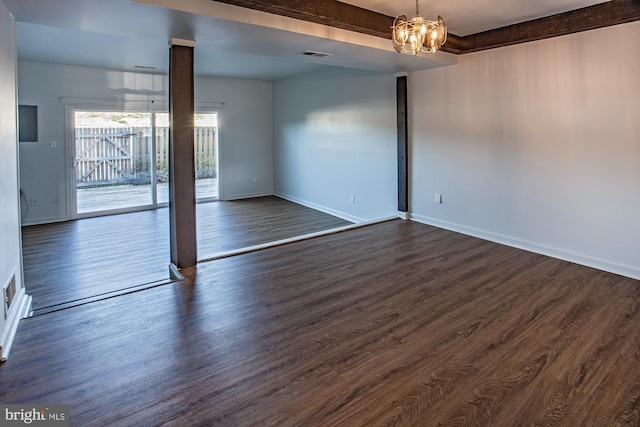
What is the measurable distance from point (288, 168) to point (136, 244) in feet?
13.6

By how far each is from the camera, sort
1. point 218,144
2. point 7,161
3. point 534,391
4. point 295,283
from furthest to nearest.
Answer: point 218,144 < point 295,283 < point 7,161 < point 534,391

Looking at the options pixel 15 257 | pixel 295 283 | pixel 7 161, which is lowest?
pixel 295 283

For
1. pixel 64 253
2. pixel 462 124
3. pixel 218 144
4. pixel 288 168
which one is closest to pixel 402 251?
pixel 462 124

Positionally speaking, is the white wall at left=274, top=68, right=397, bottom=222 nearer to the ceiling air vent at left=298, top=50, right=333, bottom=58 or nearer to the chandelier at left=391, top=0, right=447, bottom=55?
the ceiling air vent at left=298, top=50, right=333, bottom=58

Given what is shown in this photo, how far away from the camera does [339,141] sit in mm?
7238

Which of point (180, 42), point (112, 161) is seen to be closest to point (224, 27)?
point (180, 42)

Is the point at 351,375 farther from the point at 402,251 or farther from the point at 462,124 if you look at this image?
the point at 462,124

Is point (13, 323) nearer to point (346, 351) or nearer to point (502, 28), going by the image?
point (346, 351)

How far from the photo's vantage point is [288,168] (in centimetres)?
901

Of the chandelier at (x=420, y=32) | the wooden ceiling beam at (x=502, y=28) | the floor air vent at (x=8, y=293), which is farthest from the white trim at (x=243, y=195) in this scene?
the chandelier at (x=420, y=32)

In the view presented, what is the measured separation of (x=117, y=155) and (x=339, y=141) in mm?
4536

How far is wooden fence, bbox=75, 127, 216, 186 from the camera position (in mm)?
7488

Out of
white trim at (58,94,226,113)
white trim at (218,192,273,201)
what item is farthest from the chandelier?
white trim at (218,192,273,201)

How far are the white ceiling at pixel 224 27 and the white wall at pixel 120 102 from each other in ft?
2.80
